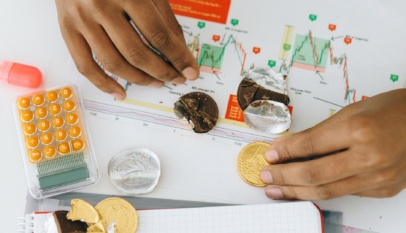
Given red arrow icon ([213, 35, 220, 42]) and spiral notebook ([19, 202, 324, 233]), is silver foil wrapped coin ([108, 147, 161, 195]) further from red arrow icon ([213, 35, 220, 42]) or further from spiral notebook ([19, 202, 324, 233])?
red arrow icon ([213, 35, 220, 42])

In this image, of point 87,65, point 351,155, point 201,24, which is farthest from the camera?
point 201,24

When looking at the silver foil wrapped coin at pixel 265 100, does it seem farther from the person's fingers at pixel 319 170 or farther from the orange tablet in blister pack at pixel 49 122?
the orange tablet in blister pack at pixel 49 122

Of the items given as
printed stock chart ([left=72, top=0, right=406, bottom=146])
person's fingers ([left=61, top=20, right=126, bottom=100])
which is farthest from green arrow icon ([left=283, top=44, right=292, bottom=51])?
person's fingers ([left=61, top=20, right=126, bottom=100])

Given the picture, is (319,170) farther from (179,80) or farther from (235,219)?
(179,80)

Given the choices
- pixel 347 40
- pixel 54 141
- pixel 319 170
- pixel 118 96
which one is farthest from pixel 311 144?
pixel 54 141

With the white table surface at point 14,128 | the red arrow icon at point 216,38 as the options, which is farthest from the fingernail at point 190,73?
the white table surface at point 14,128
